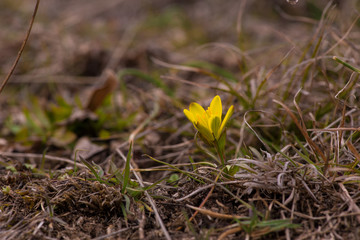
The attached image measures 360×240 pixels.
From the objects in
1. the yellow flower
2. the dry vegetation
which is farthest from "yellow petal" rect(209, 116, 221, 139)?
the dry vegetation

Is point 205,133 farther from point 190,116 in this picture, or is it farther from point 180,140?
point 180,140

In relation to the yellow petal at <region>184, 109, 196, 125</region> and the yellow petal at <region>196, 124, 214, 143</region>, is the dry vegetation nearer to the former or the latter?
the yellow petal at <region>196, 124, 214, 143</region>

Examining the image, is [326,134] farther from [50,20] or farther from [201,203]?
[50,20]

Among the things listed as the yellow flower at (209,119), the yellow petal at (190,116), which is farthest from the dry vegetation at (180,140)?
the yellow petal at (190,116)

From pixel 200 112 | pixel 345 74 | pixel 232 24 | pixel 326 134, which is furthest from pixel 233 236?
pixel 232 24

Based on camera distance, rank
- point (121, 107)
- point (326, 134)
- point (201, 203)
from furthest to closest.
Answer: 1. point (121, 107)
2. point (326, 134)
3. point (201, 203)

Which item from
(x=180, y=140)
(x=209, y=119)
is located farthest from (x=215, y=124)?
(x=180, y=140)
